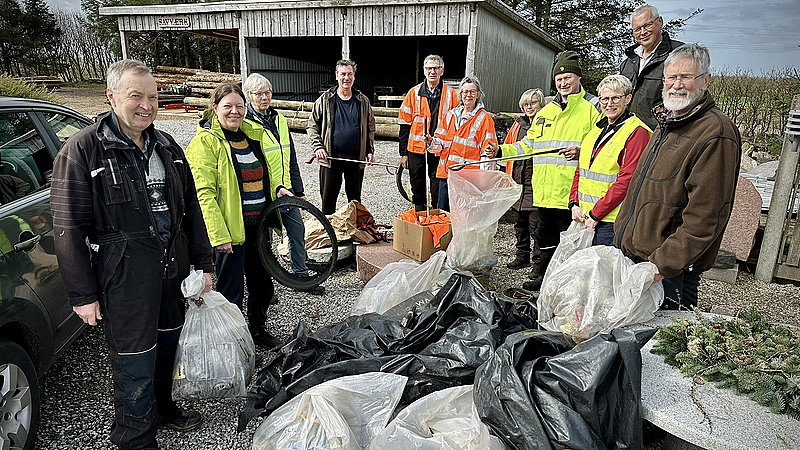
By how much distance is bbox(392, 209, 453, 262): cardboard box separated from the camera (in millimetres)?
4285

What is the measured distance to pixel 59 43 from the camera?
1089 inches

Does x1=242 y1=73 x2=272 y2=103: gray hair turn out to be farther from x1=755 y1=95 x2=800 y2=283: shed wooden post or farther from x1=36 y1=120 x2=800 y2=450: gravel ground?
x1=755 y1=95 x2=800 y2=283: shed wooden post

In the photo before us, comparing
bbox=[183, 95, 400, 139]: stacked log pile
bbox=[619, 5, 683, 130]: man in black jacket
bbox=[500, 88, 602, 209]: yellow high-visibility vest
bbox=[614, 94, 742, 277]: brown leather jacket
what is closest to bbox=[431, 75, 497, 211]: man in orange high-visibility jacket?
bbox=[500, 88, 602, 209]: yellow high-visibility vest

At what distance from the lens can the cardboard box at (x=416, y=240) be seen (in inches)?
169

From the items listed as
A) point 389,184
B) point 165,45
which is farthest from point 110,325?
point 165,45

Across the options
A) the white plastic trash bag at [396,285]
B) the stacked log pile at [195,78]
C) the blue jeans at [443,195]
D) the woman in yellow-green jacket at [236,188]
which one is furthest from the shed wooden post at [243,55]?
the white plastic trash bag at [396,285]

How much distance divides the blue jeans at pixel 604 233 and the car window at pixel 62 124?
358cm

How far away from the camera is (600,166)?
11.4 ft

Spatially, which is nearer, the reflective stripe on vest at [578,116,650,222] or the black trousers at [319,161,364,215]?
the reflective stripe on vest at [578,116,650,222]

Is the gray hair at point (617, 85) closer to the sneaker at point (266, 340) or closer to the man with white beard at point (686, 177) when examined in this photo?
the man with white beard at point (686, 177)

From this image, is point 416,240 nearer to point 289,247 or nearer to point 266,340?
point 289,247

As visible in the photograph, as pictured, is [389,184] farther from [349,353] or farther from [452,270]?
[349,353]

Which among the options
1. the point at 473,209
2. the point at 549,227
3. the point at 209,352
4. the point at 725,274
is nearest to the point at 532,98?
the point at 549,227

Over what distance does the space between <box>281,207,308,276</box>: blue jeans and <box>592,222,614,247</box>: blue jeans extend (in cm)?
225
